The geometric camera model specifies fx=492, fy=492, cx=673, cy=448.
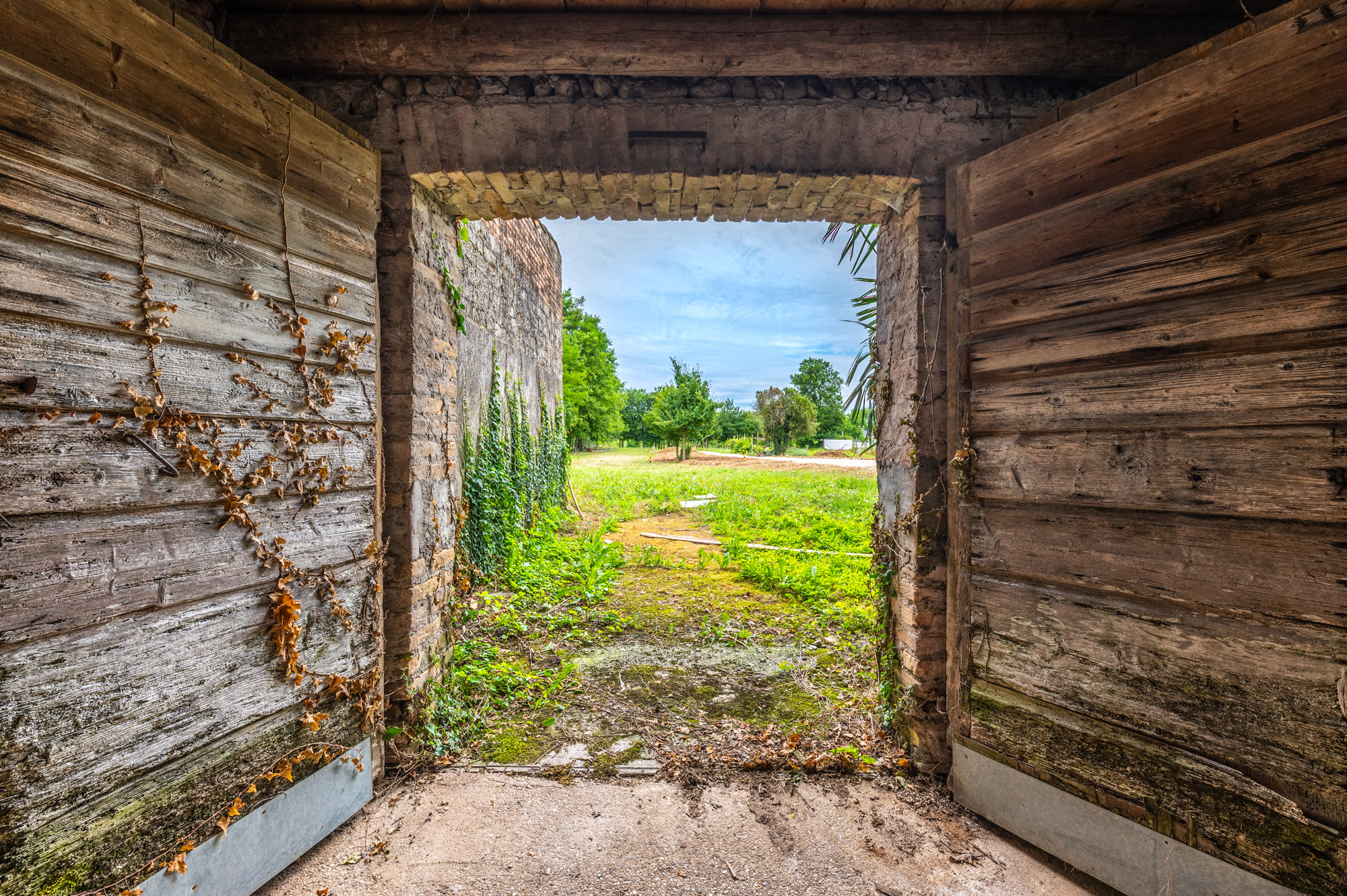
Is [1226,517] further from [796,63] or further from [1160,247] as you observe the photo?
[796,63]

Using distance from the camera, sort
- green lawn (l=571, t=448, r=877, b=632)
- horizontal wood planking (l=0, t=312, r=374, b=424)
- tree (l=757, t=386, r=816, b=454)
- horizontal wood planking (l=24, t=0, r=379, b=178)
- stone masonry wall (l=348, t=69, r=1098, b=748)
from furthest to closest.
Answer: tree (l=757, t=386, r=816, b=454) → green lawn (l=571, t=448, r=877, b=632) → stone masonry wall (l=348, t=69, r=1098, b=748) → horizontal wood planking (l=24, t=0, r=379, b=178) → horizontal wood planking (l=0, t=312, r=374, b=424)

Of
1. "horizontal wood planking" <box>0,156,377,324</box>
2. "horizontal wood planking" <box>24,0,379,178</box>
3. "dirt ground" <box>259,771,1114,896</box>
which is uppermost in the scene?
"horizontal wood planking" <box>24,0,379,178</box>

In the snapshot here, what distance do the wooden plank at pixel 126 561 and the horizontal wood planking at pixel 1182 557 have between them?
3.03 m

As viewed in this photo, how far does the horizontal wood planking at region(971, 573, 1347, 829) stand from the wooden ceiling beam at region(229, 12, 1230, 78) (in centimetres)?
256

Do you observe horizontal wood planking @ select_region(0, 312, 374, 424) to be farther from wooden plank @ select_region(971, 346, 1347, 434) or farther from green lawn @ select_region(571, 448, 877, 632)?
green lawn @ select_region(571, 448, 877, 632)

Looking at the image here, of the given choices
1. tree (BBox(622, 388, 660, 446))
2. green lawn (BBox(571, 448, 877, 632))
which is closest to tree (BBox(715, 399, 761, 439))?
tree (BBox(622, 388, 660, 446))

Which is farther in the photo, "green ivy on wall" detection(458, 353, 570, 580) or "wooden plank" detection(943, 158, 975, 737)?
"green ivy on wall" detection(458, 353, 570, 580)

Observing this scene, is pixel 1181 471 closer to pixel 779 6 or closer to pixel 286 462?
pixel 779 6

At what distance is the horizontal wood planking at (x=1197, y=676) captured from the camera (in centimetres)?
157

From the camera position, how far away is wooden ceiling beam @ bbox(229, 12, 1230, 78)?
238 cm

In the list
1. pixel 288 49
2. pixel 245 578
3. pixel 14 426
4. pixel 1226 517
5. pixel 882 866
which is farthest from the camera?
→ pixel 288 49

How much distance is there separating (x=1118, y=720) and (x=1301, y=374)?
1.36 m

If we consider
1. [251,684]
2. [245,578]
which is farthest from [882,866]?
[245,578]

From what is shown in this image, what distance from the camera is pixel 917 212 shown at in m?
2.54
